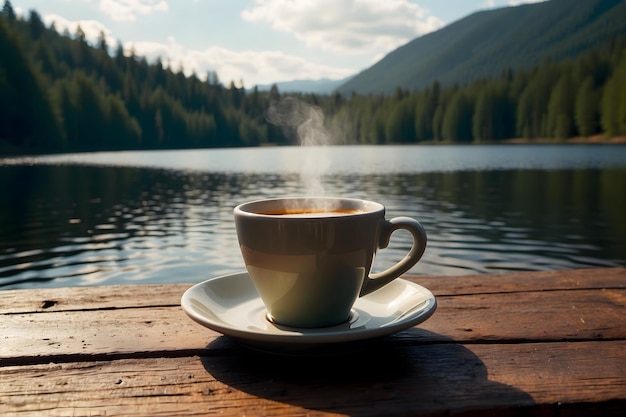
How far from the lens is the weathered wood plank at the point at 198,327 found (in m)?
1.01

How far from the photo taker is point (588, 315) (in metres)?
1.19

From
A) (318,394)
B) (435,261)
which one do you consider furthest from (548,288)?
(435,261)

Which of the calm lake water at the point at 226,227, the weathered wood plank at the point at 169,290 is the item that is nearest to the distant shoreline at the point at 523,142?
the calm lake water at the point at 226,227

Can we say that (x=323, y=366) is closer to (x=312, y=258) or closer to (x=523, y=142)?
(x=312, y=258)

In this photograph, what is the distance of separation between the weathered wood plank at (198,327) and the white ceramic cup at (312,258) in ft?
0.50

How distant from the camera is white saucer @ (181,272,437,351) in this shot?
85 centimetres

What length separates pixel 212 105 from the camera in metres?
100

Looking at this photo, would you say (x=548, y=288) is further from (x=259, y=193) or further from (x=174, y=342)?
(x=259, y=193)

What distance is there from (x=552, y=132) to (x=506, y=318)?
239 ft

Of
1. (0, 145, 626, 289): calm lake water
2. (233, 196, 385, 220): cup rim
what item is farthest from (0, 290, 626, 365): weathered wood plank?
(0, 145, 626, 289): calm lake water

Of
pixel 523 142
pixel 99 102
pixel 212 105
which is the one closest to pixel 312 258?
pixel 99 102

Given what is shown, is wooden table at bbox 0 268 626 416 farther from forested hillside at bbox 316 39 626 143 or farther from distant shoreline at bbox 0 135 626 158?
forested hillside at bbox 316 39 626 143

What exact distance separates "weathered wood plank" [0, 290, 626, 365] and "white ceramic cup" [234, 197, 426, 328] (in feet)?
0.50

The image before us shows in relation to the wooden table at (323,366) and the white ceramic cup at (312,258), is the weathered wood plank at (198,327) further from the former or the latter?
the white ceramic cup at (312,258)
